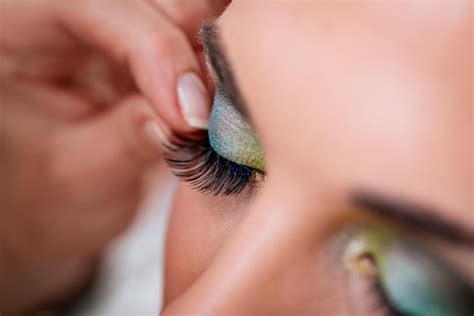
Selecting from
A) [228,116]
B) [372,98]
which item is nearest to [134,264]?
[228,116]

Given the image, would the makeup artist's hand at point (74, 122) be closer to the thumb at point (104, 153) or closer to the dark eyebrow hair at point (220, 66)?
the thumb at point (104, 153)

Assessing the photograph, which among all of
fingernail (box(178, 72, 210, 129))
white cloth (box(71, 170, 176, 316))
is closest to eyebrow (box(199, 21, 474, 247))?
fingernail (box(178, 72, 210, 129))

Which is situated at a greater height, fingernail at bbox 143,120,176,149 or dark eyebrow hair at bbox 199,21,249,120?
dark eyebrow hair at bbox 199,21,249,120

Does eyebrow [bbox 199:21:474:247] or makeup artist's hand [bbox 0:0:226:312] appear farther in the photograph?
makeup artist's hand [bbox 0:0:226:312]

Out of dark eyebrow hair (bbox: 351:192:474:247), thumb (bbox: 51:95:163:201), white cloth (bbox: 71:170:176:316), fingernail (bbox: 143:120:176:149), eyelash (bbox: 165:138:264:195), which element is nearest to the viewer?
dark eyebrow hair (bbox: 351:192:474:247)

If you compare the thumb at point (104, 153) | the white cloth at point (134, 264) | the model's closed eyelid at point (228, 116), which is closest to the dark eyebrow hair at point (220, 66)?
the model's closed eyelid at point (228, 116)

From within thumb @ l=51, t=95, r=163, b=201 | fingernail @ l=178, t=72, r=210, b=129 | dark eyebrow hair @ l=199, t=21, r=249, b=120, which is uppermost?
dark eyebrow hair @ l=199, t=21, r=249, b=120

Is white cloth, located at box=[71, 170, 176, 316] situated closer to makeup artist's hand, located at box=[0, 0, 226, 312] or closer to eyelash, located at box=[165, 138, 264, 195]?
makeup artist's hand, located at box=[0, 0, 226, 312]

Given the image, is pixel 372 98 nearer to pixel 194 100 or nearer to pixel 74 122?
pixel 194 100
